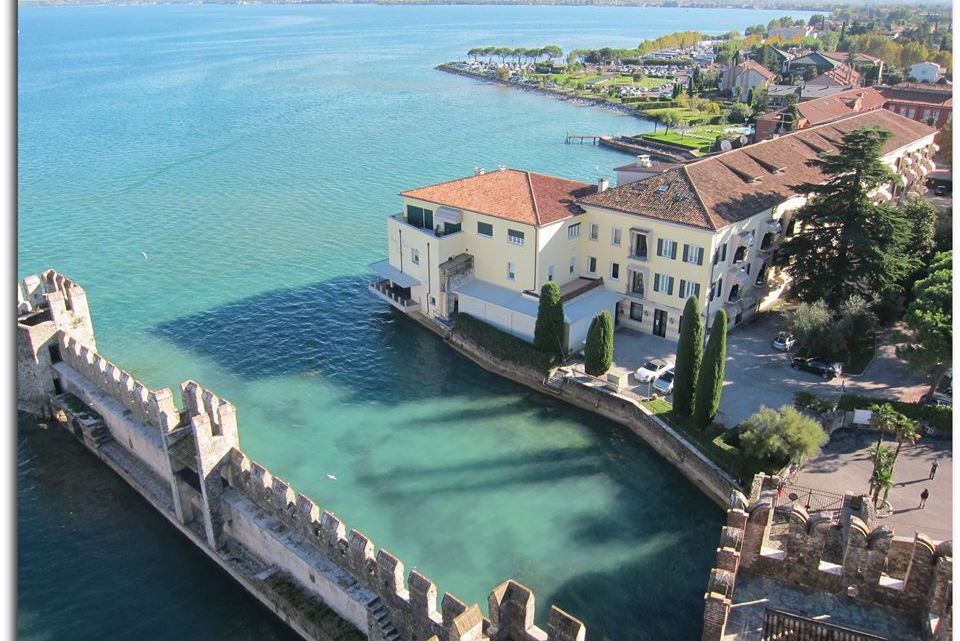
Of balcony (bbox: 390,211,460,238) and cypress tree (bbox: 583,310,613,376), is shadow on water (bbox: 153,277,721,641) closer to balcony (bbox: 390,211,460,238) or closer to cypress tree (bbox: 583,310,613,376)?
cypress tree (bbox: 583,310,613,376)

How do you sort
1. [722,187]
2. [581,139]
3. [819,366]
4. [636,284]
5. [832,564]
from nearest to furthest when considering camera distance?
[832,564], [819,366], [722,187], [636,284], [581,139]

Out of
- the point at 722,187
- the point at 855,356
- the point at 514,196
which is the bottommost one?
the point at 855,356

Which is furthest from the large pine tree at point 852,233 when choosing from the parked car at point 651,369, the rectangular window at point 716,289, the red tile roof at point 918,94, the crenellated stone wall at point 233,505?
the red tile roof at point 918,94

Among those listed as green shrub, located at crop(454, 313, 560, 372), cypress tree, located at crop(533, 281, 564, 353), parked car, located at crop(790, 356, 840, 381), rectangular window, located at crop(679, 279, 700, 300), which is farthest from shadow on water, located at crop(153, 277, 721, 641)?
parked car, located at crop(790, 356, 840, 381)

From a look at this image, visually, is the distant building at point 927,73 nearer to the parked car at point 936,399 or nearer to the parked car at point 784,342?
the parked car at point 784,342

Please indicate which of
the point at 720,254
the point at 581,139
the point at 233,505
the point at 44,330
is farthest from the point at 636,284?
the point at 581,139

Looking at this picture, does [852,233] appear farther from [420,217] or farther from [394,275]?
[394,275]

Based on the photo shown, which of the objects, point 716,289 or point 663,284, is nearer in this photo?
point 716,289
